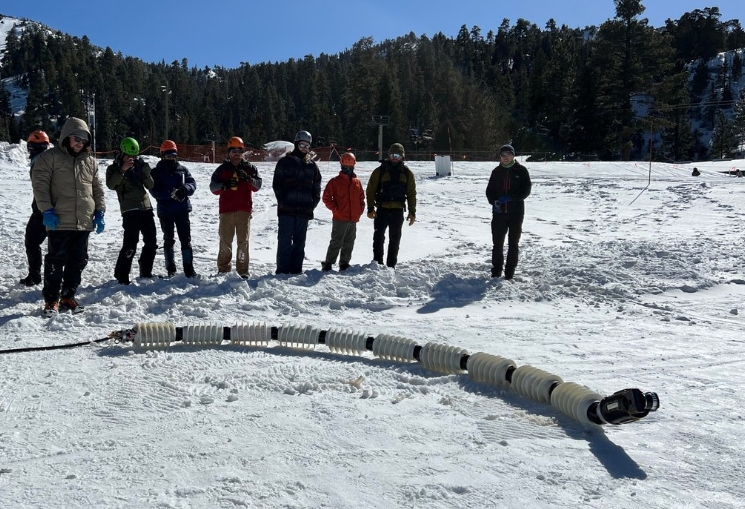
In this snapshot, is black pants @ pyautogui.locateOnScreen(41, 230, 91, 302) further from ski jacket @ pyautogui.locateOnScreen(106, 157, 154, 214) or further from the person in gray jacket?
ski jacket @ pyautogui.locateOnScreen(106, 157, 154, 214)

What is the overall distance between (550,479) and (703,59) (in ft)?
464

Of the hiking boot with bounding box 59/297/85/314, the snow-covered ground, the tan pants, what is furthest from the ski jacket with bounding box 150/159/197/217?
the hiking boot with bounding box 59/297/85/314

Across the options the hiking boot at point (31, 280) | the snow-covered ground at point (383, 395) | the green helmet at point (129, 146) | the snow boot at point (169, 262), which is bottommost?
the snow-covered ground at point (383, 395)

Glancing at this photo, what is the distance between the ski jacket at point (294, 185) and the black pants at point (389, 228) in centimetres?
113

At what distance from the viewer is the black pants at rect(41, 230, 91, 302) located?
5.95m

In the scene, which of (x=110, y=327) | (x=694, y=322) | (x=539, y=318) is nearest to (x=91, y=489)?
(x=110, y=327)

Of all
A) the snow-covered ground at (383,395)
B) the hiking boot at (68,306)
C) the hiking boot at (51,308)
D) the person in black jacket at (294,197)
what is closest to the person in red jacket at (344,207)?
the person in black jacket at (294,197)

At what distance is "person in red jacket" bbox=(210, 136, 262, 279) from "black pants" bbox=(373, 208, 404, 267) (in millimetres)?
1819

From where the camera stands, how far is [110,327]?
573 cm

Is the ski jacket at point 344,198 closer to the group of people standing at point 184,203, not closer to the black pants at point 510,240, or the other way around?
the group of people standing at point 184,203

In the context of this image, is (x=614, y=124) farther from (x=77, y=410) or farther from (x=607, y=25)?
(x=77, y=410)

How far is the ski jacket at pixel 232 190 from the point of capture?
7.75 meters

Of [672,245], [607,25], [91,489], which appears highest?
[607,25]

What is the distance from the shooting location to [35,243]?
729 centimetres
